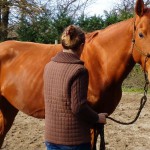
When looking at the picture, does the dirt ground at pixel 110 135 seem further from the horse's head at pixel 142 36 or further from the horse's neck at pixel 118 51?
the horse's head at pixel 142 36

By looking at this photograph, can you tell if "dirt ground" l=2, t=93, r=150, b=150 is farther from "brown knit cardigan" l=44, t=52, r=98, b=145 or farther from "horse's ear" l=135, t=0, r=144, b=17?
"brown knit cardigan" l=44, t=52, r=98, b=145

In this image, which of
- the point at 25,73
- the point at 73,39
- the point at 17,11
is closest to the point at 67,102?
the point at 73,39

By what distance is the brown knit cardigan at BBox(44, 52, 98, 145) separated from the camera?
88.6 inches

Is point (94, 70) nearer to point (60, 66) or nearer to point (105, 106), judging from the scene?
point (105, 106)

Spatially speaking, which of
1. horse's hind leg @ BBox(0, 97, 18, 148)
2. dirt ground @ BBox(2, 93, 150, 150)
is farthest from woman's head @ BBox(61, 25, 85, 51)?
dirt ground @ BBox(2, 93, 150, 150)

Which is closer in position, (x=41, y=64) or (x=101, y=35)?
(x=101, y=35)

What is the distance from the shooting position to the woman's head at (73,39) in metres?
2.32

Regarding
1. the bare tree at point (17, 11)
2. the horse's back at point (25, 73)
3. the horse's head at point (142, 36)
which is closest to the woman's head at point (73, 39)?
the horse's head at point (142, 36)

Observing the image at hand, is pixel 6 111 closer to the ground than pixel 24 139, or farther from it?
farther from it

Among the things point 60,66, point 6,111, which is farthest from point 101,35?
point 6,111

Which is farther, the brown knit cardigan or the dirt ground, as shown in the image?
the dirt ground

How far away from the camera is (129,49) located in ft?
10.1

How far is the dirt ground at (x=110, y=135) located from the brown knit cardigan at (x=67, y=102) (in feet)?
8.21

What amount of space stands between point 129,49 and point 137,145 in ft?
7.17
